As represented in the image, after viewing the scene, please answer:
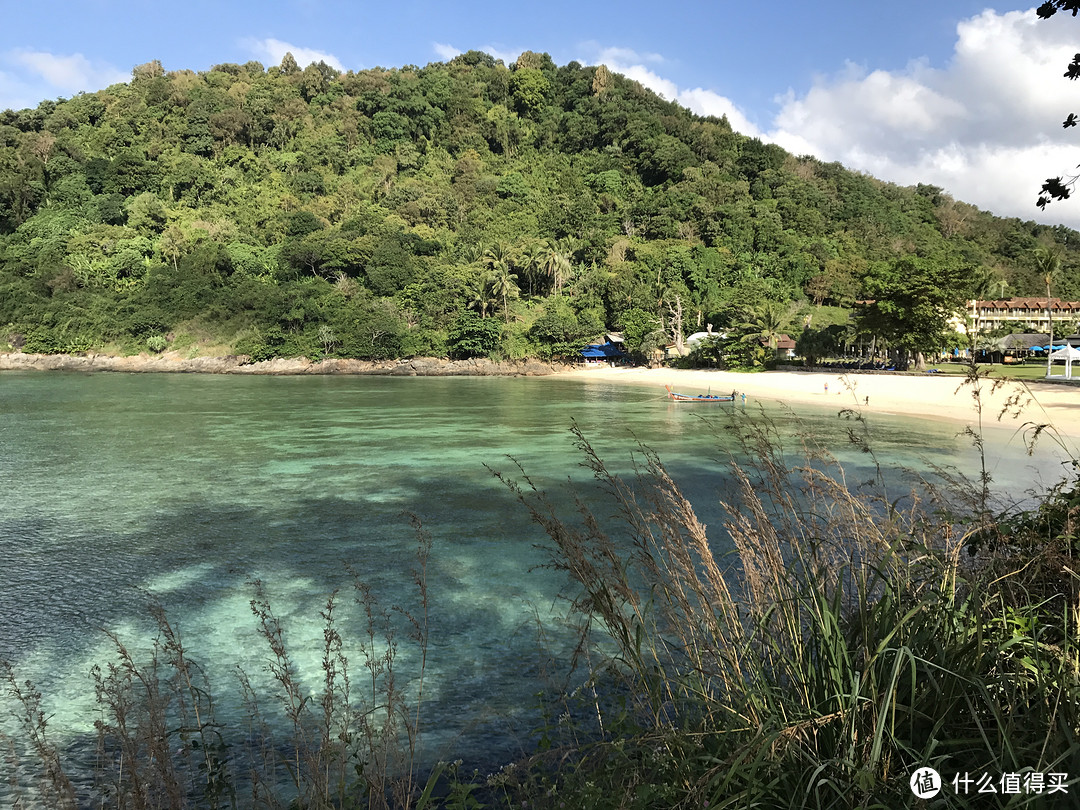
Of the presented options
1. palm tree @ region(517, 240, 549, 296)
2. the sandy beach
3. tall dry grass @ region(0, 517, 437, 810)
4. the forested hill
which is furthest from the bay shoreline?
palm tree @ region(517, 240, 549, 296)

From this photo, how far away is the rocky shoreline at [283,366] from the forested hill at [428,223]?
1.78 metres

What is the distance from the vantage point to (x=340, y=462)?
59.6ft

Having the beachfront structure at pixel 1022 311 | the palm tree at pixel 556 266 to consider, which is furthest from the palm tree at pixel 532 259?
the beachfront structure at pixel 1022 311

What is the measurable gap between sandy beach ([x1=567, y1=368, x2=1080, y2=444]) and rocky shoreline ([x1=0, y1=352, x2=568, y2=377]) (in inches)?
431

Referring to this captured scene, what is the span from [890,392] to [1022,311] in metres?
51.9

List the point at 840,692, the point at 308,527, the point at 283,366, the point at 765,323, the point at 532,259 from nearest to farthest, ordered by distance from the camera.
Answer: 1. the point at 840,692
2. the point at 308,527
3. the point at 765,323
4. the point at 283,366
5. the point at 532,259

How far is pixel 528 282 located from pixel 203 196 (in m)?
50.4

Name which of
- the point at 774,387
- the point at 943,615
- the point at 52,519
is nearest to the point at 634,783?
the point at 943,615

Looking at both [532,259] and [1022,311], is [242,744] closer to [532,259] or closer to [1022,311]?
[532,259]

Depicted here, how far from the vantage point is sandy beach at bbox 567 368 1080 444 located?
2575cm

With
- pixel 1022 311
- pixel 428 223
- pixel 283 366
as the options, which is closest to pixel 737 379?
pixel 283 366

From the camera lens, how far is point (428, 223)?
292 feet

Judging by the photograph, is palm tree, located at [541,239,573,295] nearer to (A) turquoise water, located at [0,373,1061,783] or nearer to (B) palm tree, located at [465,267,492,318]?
(B) palm tree, located at [465,267,492,318]

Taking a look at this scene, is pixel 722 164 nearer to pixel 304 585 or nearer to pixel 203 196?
pixel 203 196
